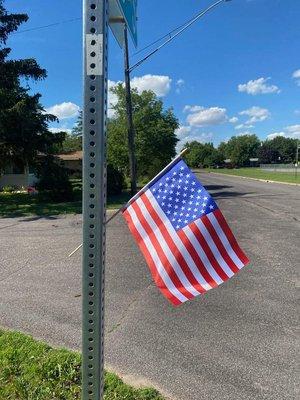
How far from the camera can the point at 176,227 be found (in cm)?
212

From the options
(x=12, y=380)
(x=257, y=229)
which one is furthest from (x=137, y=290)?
(x=257, y=229)

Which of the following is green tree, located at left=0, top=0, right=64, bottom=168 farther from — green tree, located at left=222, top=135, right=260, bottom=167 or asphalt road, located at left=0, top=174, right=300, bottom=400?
green tree, located at left=222, top=135, right=260, bottom=167

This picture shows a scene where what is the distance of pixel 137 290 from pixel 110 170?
63.9 feet

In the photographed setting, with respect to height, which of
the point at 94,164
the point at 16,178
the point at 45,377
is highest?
the point at 94,164

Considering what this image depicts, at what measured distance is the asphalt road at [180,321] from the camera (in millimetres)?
3477

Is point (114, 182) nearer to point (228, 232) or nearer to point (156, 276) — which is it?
point (228, 232)

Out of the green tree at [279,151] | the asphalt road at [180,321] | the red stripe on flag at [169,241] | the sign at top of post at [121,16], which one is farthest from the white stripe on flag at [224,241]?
the green tree at [279,151]

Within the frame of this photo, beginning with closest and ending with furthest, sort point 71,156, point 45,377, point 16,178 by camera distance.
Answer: point 45,377 < point 16,178 < point 71,156

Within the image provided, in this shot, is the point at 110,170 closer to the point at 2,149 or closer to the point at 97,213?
the point at 2,149

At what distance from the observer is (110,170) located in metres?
25.2

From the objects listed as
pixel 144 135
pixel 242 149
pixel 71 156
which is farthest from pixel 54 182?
pixel 242 149

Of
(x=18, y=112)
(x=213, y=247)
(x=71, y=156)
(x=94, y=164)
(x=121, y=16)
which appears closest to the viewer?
(x=94, y=164)

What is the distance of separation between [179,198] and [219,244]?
1.15ft

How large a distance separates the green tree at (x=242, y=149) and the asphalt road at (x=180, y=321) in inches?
5379
